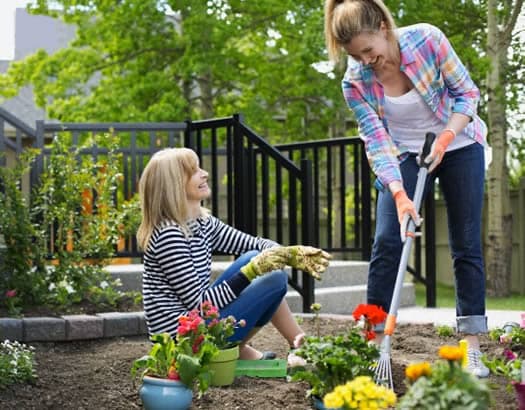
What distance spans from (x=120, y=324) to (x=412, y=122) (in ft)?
6.97

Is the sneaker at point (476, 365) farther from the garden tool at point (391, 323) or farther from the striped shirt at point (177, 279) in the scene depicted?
the striped shirt at point (177, 279)

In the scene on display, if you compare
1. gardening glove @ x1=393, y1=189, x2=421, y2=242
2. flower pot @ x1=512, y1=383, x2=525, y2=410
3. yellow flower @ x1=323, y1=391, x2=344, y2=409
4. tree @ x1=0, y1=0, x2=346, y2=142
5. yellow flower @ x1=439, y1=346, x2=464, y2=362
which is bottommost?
flower pot @ x1=512, y1=383, x2=525, y2=410

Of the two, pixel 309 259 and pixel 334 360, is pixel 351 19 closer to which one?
pixel 309 259

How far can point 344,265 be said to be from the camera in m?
6.56

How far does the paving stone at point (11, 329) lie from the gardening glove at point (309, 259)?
78.8 inches

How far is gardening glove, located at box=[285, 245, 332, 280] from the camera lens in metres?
3.18

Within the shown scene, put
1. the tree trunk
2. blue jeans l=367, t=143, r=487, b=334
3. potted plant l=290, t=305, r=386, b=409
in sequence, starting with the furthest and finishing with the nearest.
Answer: the tree trunk < blue jeans l=367, t=143, r=487, b=334 < potted plant l=290, t=305, r=386, b=409

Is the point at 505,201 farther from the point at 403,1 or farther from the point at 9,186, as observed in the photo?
the point at 9,186

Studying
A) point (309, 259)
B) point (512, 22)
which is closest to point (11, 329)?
point (309, 259)

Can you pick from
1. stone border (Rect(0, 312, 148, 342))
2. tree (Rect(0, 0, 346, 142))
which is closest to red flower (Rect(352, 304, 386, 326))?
stone border (Rect(0, 312, 148, 342))

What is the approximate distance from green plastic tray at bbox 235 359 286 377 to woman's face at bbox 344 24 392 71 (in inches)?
48.7

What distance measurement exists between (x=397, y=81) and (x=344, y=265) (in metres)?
3.25

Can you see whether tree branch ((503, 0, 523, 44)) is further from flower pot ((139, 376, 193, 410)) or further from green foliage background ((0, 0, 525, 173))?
flower pot ((139, 376, 193, 410))

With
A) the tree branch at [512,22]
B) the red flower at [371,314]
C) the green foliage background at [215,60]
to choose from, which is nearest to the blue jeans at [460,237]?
the red flower at [371,314]
